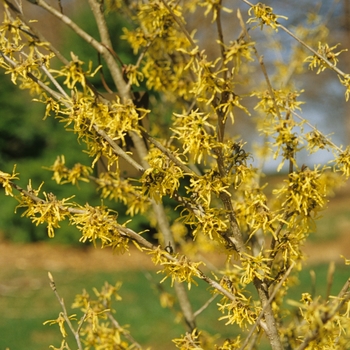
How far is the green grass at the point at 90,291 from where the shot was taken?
582 cm

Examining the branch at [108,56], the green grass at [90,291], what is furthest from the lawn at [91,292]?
the branch at [108,56]

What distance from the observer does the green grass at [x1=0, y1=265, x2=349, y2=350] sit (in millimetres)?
5824

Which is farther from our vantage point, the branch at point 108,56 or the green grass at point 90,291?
the green grass at point 90,291

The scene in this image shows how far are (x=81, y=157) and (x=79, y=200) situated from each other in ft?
2.90

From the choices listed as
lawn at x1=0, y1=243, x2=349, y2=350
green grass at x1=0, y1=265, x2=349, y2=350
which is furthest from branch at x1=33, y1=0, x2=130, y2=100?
green grass at x1=0, y1=265, x2=349, y2=350

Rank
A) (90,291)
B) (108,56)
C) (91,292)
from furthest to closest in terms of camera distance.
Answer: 1. (90,291)
2. (91,292)
3. (108,56)

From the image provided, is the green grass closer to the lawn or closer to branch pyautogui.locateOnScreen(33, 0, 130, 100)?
the lawn

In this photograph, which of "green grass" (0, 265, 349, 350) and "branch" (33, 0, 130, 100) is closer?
"branch" (33, 0, 130, 100)

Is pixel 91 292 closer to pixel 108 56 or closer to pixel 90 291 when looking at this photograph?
pixel 90 291

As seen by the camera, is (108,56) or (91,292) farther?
(91,292)

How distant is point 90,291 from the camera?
25.9 feet

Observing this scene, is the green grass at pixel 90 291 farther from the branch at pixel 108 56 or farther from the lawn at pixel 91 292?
the branch at pixel 108 56

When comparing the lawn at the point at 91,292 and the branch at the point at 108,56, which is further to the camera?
the lawn at the point at 91,292

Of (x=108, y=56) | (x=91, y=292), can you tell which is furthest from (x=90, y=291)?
(x=108, y=56)
